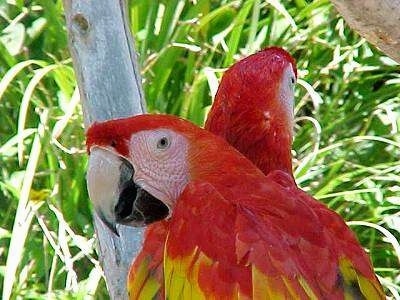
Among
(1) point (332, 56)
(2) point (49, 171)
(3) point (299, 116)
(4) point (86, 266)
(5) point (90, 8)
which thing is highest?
(5) point (90, 8)

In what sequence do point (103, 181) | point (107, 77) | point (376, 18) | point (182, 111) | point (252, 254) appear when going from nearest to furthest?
point (376, 18) → point (252, 254) → point (103, 181) → point (107, 77) → point (182, 111)

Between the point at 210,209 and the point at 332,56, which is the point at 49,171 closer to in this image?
the point at 332,56

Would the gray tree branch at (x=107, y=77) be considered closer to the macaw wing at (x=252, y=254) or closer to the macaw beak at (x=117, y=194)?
the macaw beak at (x=117, y=194)

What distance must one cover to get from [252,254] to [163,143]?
23 cm

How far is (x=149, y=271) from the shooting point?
4.46 ft

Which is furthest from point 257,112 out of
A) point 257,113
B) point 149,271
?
point 149,271

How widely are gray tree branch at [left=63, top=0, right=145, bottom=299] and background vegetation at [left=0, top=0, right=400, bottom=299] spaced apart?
39cm

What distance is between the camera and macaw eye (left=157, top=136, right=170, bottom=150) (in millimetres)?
1367

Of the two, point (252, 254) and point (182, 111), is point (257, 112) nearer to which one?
point (252, 254)

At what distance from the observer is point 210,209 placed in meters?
1.27

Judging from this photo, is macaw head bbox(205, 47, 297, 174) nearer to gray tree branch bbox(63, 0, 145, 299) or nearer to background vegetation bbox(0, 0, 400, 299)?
gray tree branch bbox(63, 0, 145, 299)

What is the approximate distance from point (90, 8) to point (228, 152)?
1.09 ft

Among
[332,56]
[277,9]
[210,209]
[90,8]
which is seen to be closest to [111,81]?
[90,8]

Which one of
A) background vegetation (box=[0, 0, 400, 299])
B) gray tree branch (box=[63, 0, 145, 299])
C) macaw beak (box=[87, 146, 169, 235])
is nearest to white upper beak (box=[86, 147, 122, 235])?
macaw beak (box=[87, 146, 169, 235])
